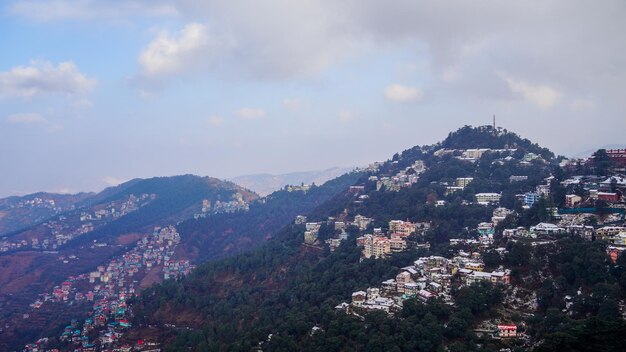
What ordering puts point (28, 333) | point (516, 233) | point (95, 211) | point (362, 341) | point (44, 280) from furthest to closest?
point (95, 211), point (44, 280), point (28, 333), point (516, 233), point (362, 341)

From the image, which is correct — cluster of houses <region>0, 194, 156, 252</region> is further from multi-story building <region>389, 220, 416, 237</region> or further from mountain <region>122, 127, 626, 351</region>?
multi-story building <region>389, 220, 416, 237</region>

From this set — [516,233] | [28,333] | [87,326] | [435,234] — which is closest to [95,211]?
[28,333]

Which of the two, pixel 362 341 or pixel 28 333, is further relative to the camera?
pixel 28 333

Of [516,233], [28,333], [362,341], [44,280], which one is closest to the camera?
[362,341]

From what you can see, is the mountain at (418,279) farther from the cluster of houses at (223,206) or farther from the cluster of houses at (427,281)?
the cluster of houses at (223,206)

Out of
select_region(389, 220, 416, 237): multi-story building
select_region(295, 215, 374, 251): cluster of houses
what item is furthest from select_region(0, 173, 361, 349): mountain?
select_region(389, 220, 416, 237): multi-story building

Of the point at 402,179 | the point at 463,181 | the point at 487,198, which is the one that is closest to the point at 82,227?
the point at 402,179

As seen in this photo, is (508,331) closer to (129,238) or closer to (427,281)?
(427,281)

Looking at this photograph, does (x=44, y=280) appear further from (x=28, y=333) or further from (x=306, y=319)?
(x=306, y=319)
